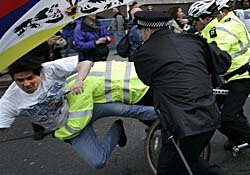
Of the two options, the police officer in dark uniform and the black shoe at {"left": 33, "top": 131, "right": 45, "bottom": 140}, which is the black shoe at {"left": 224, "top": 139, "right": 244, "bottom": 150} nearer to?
the police officer in dark uniform

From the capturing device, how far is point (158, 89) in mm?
2863

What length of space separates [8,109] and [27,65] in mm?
465

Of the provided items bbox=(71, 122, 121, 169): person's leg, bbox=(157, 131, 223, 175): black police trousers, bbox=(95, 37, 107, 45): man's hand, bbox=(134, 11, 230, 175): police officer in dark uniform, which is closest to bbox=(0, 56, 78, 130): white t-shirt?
bbox=(71, 122, 121, 169): person's leg

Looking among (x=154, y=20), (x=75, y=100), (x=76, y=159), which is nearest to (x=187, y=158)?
(x=154, y=20)

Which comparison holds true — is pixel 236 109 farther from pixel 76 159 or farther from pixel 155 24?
pixel 76 159

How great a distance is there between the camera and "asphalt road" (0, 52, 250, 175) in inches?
168

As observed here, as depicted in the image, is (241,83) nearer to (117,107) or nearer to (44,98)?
(117,107)

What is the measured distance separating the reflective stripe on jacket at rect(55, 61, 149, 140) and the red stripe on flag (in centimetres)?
153

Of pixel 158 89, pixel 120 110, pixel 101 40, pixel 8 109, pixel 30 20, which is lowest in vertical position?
pixel 101 40

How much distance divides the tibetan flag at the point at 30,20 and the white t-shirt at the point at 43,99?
108cm

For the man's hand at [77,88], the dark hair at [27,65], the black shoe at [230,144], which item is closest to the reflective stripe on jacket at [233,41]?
the black shoe at [230,144]

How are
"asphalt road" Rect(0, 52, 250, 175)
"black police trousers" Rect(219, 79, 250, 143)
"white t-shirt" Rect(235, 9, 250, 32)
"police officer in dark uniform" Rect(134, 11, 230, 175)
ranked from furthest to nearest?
"white t-shirt" Rect(235, 9, 250, 32) < "asphalt road" Rect(0, 52, 250, 175) < "black police trousers" Rect(219, 79, 250, 143) < "police officer in dark uniform" Rect(134, 11, 230, 175)

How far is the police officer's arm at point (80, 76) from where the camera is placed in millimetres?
3324

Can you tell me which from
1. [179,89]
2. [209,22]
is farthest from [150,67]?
[209,22]
